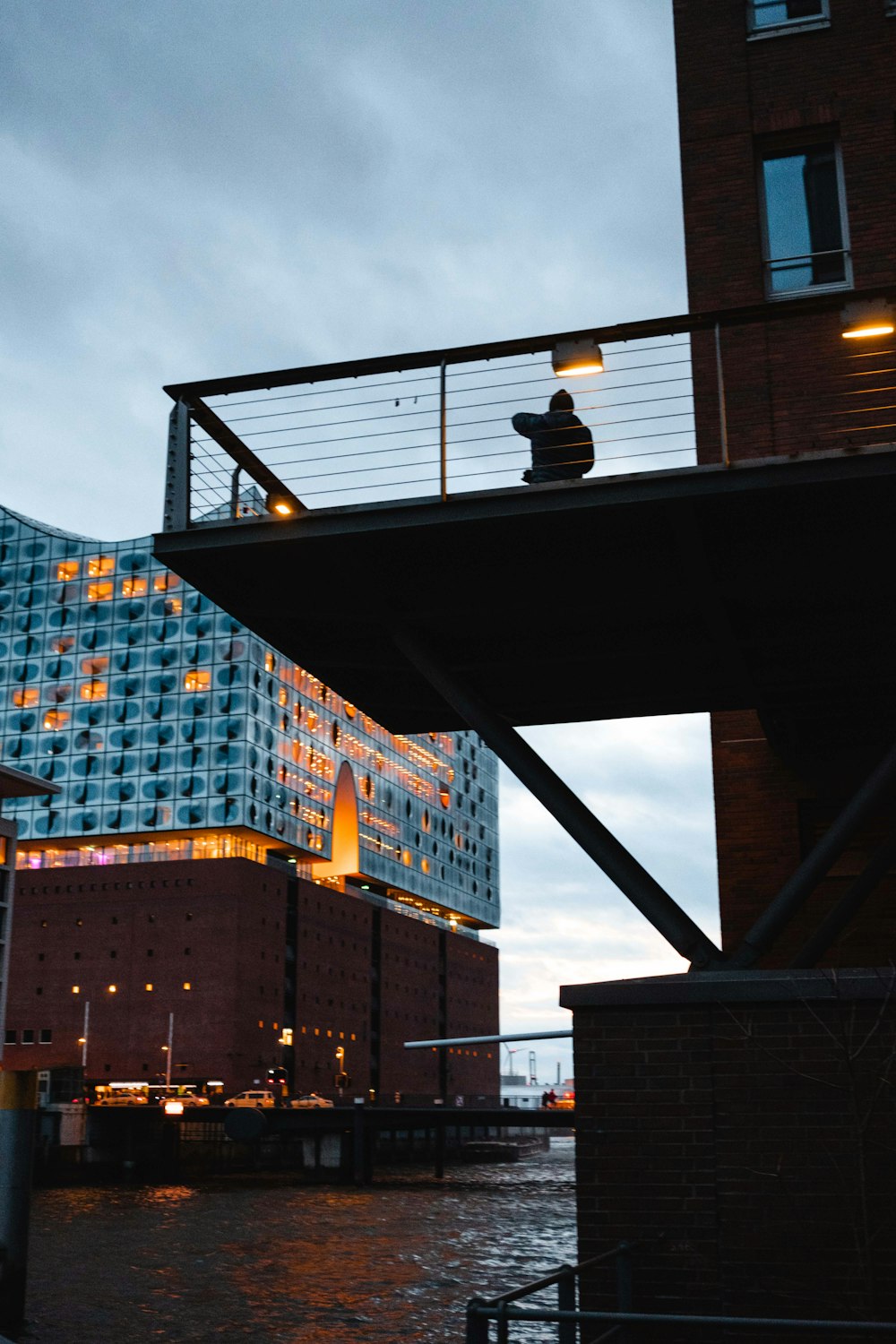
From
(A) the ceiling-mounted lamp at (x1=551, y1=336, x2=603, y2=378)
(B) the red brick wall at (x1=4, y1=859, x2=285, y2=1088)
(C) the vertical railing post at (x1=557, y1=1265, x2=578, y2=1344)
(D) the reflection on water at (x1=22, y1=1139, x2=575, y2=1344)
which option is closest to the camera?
(C) the vertical railing post at (x1=557, y1=1265, x2=578, y2=1344)

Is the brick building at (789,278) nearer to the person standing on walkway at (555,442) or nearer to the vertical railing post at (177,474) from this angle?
the person standing on walkway at (555,442)

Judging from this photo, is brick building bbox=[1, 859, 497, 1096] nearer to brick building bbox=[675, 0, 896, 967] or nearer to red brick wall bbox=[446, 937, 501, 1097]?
red brick wall bbox=[446, 937, 501, 1097]

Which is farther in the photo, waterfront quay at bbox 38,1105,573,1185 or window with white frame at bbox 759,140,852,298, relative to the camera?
waterfront quay at bbox 38,1105,573,1185

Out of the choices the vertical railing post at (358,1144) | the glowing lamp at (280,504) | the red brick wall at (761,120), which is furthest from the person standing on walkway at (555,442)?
the vertical railing post at (358,1144)

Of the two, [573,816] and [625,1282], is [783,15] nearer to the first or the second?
[573,816]

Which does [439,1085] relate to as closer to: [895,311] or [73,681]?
[73,681]

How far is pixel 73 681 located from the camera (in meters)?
99.1

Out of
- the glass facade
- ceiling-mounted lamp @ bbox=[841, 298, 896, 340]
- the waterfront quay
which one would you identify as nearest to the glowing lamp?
ceiling-mounted lamp @ bbox=[841, 298, 896, 340]

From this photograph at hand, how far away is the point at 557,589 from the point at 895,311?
345 cm

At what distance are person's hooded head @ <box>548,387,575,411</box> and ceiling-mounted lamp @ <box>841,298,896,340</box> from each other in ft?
8.03

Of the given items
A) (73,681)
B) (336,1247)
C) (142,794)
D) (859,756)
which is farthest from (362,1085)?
(859,756)

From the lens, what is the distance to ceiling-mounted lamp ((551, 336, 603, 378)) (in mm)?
10812

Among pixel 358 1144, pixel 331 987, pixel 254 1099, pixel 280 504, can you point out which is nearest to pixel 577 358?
pixel 280 504

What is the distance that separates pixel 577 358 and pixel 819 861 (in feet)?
14.5
